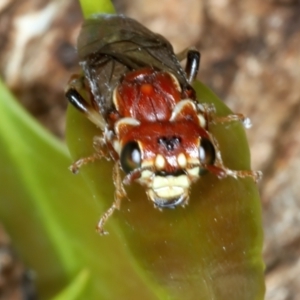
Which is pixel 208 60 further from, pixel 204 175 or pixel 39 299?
pixel 39 299

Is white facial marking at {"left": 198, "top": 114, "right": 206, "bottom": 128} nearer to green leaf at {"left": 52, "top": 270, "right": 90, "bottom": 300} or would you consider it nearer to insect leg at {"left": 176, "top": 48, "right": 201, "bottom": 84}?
A: insect leg at {"left": 176, "top": 48, "right": 201, "bottom": 84}

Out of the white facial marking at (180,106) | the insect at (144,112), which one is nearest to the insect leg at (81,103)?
the insect at (144,112)

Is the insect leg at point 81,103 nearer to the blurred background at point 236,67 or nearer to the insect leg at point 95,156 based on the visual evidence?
the insect leg at point 95,156

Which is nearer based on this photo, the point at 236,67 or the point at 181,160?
the point at 181,160

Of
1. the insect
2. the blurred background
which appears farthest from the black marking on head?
the blurred background

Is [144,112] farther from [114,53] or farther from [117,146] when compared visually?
[114,53]

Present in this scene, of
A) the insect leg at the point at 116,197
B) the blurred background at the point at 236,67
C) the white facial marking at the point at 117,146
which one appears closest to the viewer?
the insect leg at the point at 116,197

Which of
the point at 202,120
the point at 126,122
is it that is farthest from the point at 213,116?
the point at 126,122

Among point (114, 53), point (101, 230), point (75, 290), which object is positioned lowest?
point (75, 290)
